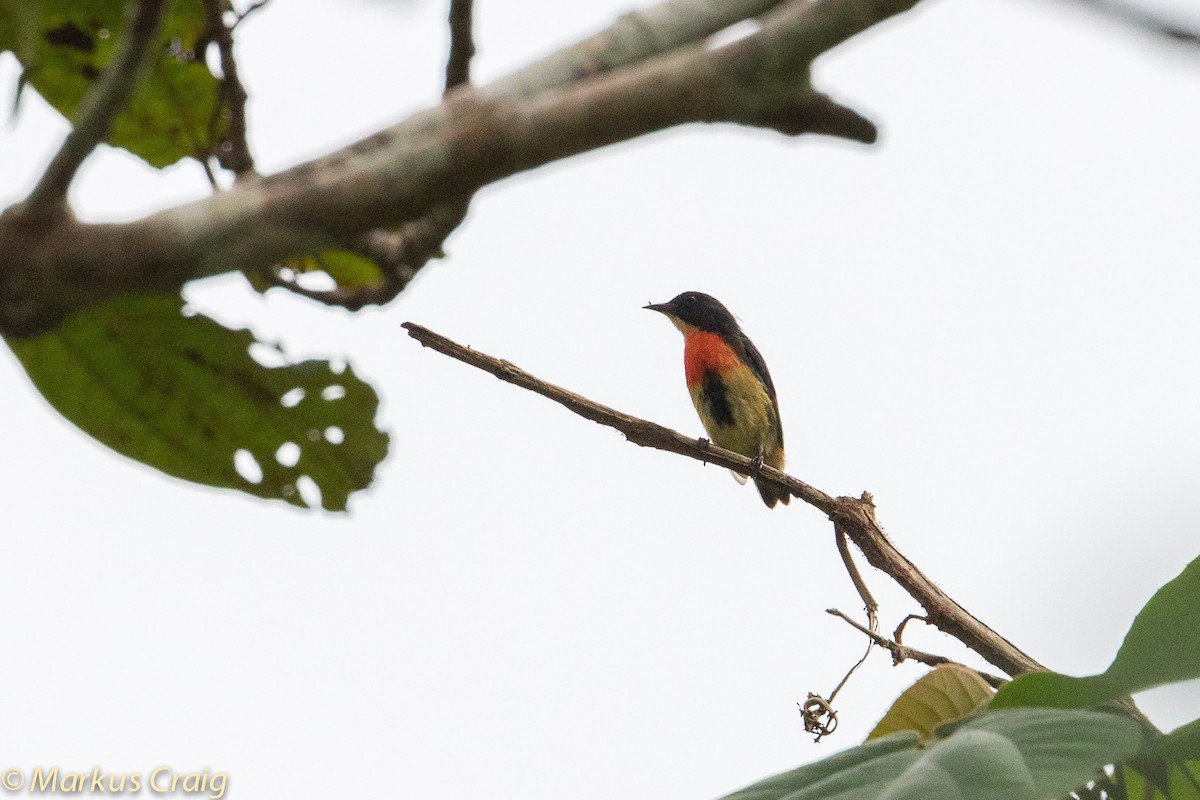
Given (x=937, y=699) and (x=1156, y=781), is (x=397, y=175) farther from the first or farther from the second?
(x=937, y=699)

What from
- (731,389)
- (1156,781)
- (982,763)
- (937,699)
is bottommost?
(731,389)

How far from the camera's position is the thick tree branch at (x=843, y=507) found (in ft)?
8.66

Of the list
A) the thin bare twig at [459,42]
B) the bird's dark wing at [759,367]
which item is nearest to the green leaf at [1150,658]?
the thin bare twig at [459,42]

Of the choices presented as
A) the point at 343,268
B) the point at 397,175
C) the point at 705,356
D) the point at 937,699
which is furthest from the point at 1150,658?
the point at 705,356

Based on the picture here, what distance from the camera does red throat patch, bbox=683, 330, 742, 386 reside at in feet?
25.7

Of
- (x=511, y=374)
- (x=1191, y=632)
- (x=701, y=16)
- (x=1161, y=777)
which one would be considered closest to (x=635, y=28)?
(x=701, y=16)

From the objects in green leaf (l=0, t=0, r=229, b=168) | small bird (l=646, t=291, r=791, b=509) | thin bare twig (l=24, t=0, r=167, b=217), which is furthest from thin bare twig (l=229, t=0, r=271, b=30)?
small bird (l=646, t=291, r=791, b=509)

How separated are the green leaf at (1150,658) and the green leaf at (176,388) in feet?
5.35

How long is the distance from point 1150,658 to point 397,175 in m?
1.13

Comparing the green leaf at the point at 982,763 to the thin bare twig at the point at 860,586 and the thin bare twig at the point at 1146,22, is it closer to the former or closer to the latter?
the thin bare twig at the point at 1146,22

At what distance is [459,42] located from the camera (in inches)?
67.2

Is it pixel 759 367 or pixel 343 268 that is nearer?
pixel 343 268

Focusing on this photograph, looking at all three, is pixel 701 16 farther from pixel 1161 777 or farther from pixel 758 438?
pixel 758 438

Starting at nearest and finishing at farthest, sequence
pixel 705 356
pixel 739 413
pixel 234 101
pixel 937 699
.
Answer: pixel 234 101
pixel 937 699
pixel 739 413
pixel 705 356
